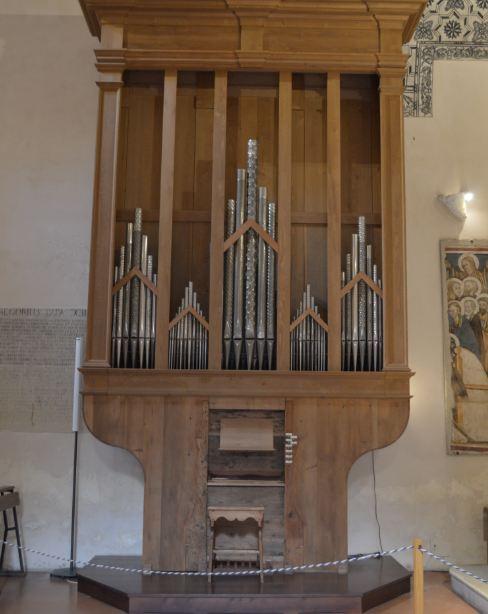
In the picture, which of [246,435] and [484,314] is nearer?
[246,435]

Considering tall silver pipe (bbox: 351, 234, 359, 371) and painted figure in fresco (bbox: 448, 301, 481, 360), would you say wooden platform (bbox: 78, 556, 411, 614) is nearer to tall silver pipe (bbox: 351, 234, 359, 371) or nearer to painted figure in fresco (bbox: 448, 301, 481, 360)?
tall silver pipe (bbox: 351, 234, 359, 371)

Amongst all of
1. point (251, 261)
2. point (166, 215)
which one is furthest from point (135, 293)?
point (251, 261)

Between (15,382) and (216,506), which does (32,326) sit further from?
(216,506)

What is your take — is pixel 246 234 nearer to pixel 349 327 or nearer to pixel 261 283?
pixel 261 283

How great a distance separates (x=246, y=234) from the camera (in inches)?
235

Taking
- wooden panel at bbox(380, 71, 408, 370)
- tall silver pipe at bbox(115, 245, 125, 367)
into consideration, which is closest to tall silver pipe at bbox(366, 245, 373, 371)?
wooden panel at bbox(380, 71, 408, 370)

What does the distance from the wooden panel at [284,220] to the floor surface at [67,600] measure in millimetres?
2052

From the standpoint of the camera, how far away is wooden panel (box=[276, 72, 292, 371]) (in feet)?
19.0

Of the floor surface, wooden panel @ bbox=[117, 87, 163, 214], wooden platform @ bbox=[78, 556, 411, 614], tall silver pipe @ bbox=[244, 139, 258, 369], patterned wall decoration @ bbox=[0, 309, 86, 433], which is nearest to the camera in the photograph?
wooden platform @ bbox=[78, 556, 411, 614]

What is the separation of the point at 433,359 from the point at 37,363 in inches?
144

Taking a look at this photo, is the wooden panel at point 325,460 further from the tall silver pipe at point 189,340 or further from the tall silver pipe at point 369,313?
the tall silver pipe at point 189,340

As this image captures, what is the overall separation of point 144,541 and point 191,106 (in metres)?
3.78

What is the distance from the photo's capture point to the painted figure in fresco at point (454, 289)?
676 cm

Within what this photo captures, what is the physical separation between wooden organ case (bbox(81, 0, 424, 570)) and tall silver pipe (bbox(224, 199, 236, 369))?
0.04 meters
